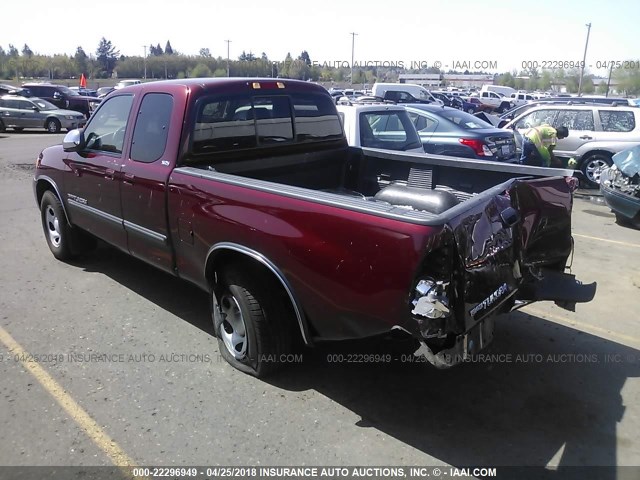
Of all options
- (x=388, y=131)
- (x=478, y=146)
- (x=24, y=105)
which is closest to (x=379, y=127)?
(x=388, y=131)

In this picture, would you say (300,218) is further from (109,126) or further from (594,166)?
(594,166)

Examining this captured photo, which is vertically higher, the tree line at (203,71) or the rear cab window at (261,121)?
the tree line at (203,71)

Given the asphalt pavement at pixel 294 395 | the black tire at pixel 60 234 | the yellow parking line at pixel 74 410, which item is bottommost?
the yellow parking line at pixel 74 410

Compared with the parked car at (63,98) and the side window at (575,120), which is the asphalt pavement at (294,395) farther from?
the parked car at (63,98)

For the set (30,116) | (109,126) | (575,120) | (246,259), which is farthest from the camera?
(30,116)

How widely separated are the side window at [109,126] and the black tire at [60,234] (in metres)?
1.04

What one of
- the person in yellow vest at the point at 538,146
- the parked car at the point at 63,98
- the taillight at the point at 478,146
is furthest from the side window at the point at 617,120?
the parked car at the point at 63,98

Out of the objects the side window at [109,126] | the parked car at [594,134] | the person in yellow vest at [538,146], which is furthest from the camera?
the parked car at [594,134]

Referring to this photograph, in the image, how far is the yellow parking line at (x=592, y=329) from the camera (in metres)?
4.34

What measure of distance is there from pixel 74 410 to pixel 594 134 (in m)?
11.6

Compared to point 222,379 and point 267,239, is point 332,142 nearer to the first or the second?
point 267,239

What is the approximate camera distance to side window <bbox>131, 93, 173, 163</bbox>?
4.16m

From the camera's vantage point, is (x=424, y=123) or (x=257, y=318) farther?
(x=424, y=123)

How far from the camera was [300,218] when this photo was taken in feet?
9.98
